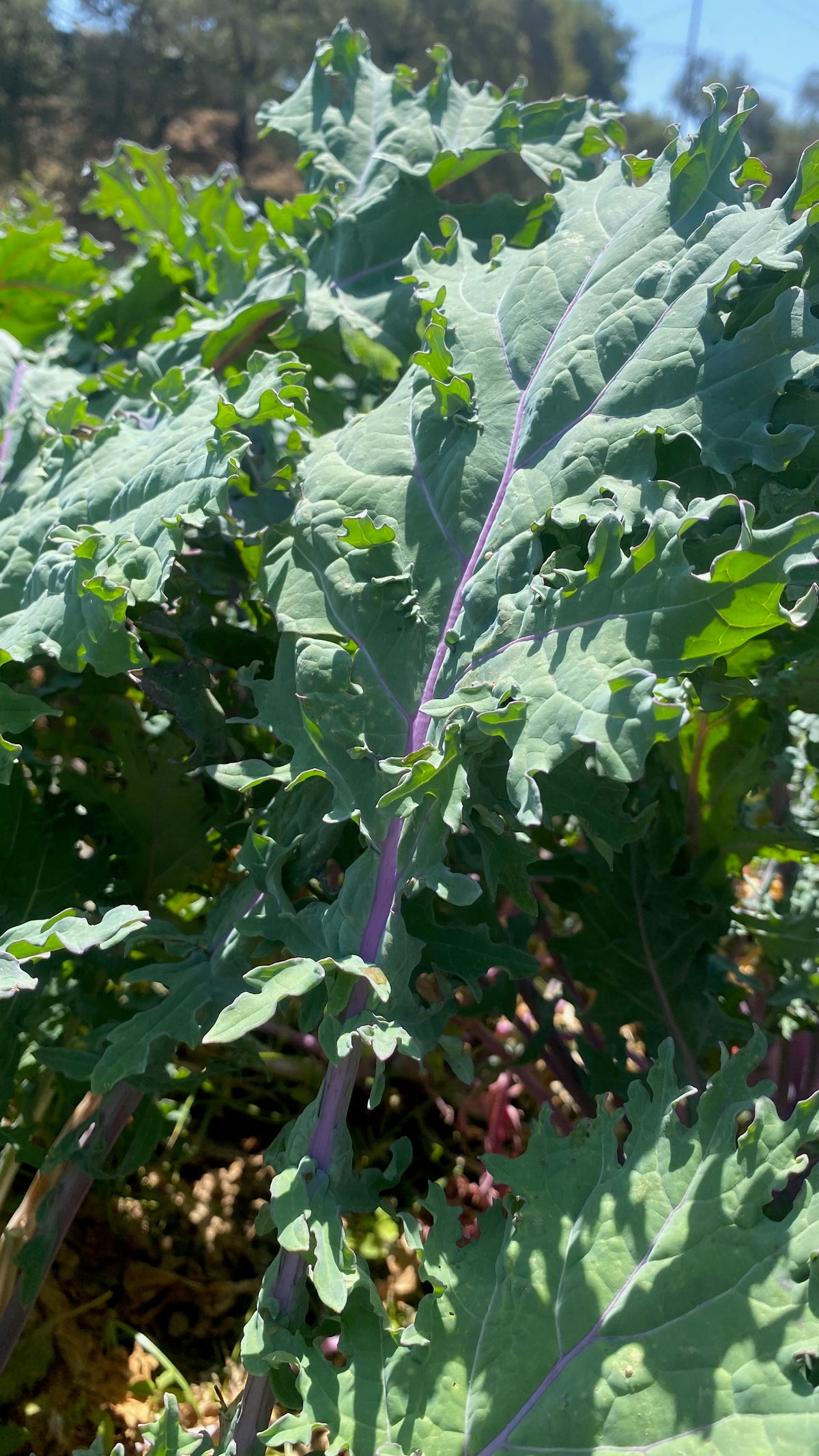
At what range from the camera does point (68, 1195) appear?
133cm

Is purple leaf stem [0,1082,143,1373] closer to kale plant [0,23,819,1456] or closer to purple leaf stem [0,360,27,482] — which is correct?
kale plant [0,23,819,1456]

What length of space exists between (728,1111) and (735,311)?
80cm

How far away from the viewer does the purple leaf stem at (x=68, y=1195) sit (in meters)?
1.30

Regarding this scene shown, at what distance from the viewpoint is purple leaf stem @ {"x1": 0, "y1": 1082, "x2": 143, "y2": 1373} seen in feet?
4.27

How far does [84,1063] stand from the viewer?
1196mm

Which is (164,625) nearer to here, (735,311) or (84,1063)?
(84,1063)

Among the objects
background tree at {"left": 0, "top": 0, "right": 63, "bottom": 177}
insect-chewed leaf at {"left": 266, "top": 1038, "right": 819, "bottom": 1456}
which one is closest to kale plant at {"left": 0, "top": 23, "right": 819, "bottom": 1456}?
insect-chewed leaf at {"left": 266, "top": 1038, "right": 819, "bottom": 1456}

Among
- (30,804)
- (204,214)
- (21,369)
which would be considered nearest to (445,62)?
(204,214)

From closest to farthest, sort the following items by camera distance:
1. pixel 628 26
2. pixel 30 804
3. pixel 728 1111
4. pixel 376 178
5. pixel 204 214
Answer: pixel 728 1111 < pixel 30 804 < pixel 376 178 < pixel 204 214 < pixel 628 26

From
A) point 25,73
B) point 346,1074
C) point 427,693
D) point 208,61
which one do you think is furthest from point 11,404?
point 208,61

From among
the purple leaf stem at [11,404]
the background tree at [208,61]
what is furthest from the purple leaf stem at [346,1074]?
the background tree at [208,61]

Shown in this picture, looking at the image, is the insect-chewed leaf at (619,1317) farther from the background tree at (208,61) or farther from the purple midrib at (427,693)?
the background tree at (208,61)

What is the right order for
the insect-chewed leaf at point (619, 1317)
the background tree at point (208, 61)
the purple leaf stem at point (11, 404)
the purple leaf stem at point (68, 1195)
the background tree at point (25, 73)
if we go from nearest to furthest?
the insect-chewed leaf at point (619, 1317) → the purple leaf stem at point (68, 1195) → the purple leaf stem at point (11, 404) → the background tree at point (25, 73) → the background tree at point (208, 61)

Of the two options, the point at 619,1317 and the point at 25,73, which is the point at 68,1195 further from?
the point at 25,73
